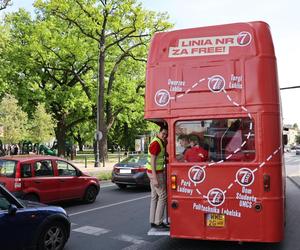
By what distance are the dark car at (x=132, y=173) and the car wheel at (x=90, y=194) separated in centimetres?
298

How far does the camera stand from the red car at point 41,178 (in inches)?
405

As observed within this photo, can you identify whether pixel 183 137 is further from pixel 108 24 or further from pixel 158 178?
pixel 108 24

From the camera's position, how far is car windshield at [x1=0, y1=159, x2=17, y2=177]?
10.4 meters

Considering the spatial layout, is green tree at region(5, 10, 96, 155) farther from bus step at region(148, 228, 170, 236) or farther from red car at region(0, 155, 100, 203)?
bus step at region(148, 228, 170, 236)

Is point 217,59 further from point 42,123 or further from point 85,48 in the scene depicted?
point 42,123

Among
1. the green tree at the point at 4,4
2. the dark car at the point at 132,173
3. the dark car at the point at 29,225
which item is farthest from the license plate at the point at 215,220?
the green tree at the point at 4,4

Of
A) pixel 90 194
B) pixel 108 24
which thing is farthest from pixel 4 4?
pixel 90 194

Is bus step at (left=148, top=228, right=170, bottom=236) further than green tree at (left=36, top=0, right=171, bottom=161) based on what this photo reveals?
No

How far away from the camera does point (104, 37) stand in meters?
34.2

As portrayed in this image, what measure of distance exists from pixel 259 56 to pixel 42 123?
114ft

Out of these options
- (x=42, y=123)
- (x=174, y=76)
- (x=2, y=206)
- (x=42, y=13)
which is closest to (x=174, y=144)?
(x=174, y=76)

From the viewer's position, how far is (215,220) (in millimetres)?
6426

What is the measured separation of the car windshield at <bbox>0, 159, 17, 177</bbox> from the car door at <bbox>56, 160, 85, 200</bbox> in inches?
48.6

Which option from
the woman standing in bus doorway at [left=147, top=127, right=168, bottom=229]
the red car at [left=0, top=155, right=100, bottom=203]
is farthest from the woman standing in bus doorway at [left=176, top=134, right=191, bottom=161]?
the red car at [left=0, top=155, right=100, bottom=203]
